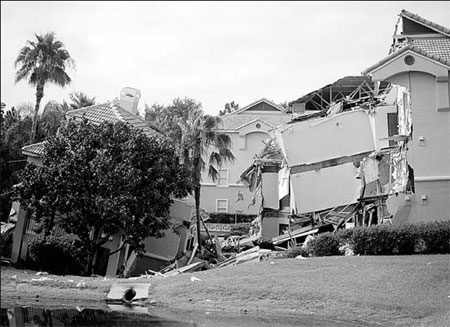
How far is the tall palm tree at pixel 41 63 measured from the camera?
130 ft

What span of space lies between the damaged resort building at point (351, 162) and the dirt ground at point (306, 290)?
226 inches

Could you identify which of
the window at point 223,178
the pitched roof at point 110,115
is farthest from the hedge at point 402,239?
the window at point 223,178

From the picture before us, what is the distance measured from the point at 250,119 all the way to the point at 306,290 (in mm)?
39166

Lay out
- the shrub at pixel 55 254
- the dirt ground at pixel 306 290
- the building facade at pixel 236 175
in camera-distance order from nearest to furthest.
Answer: the dirt ground at pixel 306 290
the shrub at pixel 55 254
the building facade at pixel 236 175

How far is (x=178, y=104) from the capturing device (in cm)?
7894

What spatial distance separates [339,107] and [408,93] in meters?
7.60

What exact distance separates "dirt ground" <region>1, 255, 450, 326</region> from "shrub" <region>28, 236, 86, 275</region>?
3401 millimetres

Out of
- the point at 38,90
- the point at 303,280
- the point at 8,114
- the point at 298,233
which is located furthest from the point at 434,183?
the point at 8,114

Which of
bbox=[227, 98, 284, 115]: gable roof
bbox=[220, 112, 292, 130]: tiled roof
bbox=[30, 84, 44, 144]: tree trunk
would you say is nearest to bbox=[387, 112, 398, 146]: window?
bbox=[30, 84, 44, 144]: tree trunk

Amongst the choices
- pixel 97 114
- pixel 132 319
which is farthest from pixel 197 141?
pixel 132 319

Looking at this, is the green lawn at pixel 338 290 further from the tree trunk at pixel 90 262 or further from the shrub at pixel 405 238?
the tree trunk at pixel 90 262

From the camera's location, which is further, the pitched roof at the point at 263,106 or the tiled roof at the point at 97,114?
the pitched roof at the point at 263,106

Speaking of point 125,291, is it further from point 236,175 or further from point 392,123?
point 236,175

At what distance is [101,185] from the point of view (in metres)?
26.2
